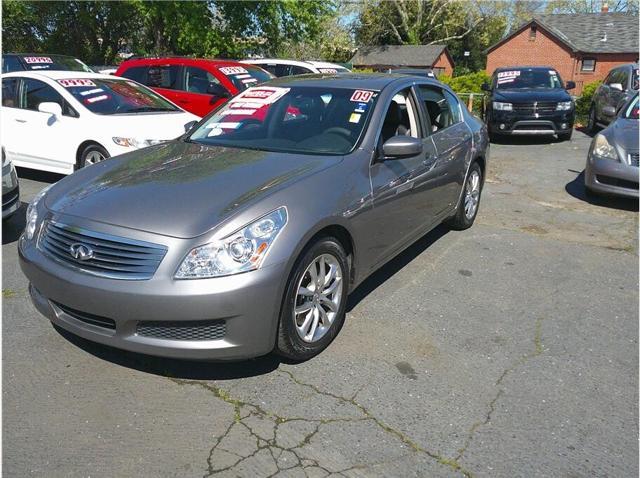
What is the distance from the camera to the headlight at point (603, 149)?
7094 millimetres

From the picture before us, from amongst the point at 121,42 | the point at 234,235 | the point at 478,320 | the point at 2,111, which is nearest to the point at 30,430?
the point at 234,235

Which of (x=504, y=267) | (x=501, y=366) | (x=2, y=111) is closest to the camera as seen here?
(x=501, y=366)

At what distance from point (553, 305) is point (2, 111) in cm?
750

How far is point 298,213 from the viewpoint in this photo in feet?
10.3

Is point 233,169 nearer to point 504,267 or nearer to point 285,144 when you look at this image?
point 285,144

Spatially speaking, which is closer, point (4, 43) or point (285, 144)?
point (285, 144)

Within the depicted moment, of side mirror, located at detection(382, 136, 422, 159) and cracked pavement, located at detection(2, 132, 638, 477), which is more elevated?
side mirror, located at detection(382, 136, 422, 159)

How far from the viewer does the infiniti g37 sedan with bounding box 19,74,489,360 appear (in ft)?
9.36

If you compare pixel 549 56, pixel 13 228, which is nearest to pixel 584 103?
pixel 13 228

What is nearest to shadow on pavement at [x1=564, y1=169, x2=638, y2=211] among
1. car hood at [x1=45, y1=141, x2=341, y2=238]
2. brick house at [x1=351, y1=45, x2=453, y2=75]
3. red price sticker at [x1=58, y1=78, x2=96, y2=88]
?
car hood at [x1=45, y1=141, x2=341, y2=238]

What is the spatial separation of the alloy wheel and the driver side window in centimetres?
116

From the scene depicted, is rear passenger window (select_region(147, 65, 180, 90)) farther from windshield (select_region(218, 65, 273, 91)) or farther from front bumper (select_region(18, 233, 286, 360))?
front bumper (select_region(18, 233, 286, 360))

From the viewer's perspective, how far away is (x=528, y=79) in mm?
13445

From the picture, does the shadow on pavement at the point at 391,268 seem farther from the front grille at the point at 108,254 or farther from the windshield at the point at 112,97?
the windshield at the point at 112,97
